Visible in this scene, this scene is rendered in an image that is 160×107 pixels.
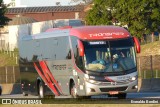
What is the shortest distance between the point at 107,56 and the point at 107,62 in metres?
0.27

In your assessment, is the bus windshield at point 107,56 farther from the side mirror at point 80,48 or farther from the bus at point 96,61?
the side mirror at point 80,48

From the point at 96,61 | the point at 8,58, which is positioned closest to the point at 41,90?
the point at 96,61

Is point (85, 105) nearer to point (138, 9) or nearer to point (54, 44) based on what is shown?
point (54, 44)

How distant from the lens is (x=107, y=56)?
107 feet

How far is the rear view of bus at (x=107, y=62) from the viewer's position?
32.4 m

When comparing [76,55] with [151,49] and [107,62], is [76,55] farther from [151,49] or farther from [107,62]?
[151,49]

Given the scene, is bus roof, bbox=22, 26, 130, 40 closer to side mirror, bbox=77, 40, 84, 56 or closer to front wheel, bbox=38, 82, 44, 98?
side mirror, bbox=77, 40, 84, 56

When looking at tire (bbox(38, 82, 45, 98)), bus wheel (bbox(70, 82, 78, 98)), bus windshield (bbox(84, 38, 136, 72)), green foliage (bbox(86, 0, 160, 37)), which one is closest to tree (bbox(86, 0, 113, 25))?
green foliage (bbox(86, 0, 160, 37))

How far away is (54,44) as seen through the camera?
36438 mm

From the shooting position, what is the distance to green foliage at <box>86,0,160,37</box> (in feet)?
253

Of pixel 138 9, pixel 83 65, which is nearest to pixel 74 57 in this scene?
pixel 83 65

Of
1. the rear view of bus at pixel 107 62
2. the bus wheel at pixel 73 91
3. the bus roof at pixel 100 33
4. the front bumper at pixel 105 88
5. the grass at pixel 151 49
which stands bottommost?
the grass at pixel 151 49

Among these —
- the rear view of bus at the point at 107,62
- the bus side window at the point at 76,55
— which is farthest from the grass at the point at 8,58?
the rear view of bus at the point at 107,62

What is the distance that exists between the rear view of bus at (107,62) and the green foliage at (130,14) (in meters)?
43.4
